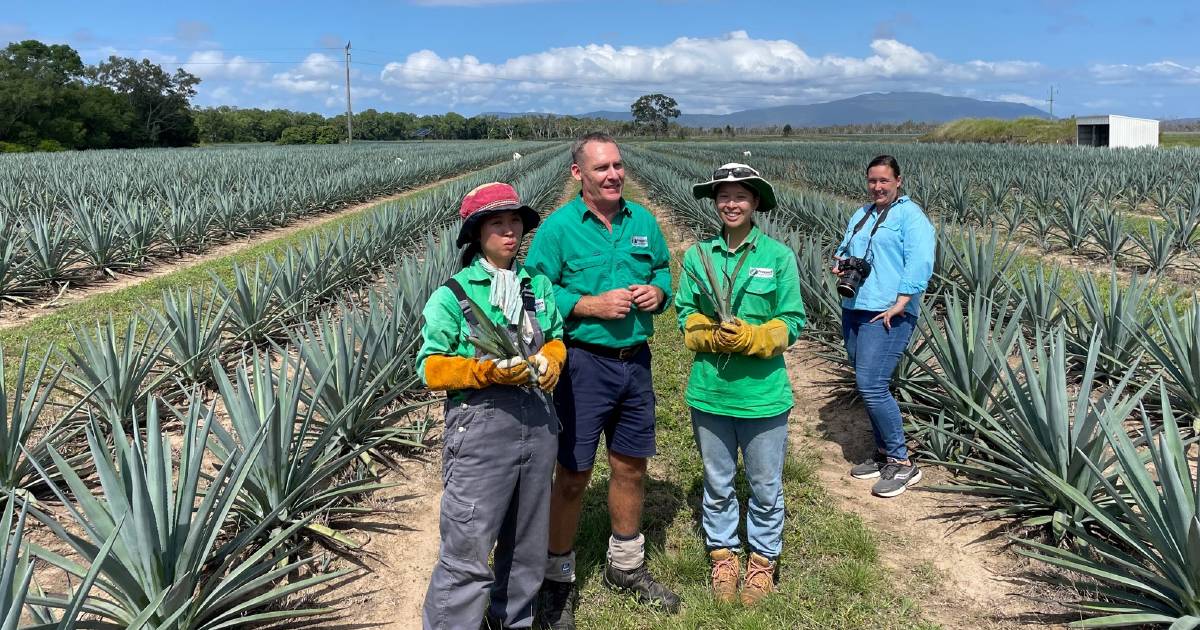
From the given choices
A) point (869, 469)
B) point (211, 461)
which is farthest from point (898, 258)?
point (211, 461)

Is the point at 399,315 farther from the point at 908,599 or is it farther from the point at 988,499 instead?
the point at 988,499

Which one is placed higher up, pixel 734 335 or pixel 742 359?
pixel 734 335

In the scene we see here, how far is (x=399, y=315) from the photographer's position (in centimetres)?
400

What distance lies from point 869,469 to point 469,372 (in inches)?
96.9

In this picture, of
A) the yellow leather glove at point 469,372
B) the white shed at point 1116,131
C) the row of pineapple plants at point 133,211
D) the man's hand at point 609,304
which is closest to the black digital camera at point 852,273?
the man's hand at point 609,304

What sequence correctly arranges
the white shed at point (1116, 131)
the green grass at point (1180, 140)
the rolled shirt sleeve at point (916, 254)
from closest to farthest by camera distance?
the rolled shirt sleeve at point (916, 254) < the white shed at point (1116, 131) < the green grass at point (1180, 140)

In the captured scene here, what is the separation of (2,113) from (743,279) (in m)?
57.1

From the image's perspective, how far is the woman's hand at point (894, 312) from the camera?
9.88 feet

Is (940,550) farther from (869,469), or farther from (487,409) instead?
(487,409)

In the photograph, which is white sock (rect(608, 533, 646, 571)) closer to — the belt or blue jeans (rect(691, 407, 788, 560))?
blue jeans (rect(691, 407, 788, 560))

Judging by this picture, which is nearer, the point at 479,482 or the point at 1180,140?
the point at 479,482

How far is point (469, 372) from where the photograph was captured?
1.76 meters

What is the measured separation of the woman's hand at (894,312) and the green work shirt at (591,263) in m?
1.38

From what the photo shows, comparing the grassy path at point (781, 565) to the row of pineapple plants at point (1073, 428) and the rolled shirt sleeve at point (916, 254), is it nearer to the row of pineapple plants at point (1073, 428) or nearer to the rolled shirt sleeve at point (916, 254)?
the row of pineapple plants at point (1073, 428)
